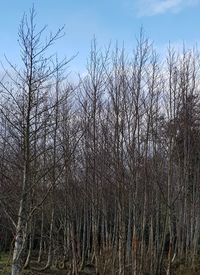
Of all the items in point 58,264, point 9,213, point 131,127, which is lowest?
point 58,264

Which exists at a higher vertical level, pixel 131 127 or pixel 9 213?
pixel 131 127

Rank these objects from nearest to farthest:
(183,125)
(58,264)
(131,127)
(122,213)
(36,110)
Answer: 1. (36,110)
2. (122,213)
3. (131,127)
4. (183,125)
5. (58,264)

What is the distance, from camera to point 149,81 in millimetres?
13898

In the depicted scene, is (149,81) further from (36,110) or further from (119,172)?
(36,110)

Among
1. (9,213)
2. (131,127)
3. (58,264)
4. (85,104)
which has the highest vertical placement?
(85,104)

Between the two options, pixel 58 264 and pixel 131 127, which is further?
pixel 58 264

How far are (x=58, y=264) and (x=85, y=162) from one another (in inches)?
162

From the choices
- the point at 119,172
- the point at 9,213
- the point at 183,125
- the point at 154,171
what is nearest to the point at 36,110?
the point at 9,213

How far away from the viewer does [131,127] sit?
1237 centimetres

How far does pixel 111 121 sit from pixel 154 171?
5.83 ft

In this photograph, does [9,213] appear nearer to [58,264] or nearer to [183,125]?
[183,125]

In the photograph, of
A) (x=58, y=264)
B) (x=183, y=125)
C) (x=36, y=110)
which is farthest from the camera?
(x=58, y=264)

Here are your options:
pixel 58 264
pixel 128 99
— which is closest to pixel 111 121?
pixel 128 99

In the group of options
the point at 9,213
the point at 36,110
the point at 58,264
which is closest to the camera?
the point at 9,213
